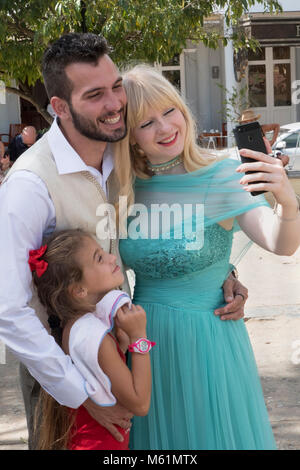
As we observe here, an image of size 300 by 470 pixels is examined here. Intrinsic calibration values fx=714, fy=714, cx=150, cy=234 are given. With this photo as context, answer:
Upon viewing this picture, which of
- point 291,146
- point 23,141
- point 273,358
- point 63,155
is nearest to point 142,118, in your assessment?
point 63,155

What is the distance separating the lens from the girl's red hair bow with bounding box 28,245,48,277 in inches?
86.7

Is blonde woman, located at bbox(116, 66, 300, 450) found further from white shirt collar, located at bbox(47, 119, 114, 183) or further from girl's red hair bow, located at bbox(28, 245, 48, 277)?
girl's red hair bow, located at bbox(28, 245, 48, 277)

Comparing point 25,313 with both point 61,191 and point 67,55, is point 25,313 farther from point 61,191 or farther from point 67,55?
point 67,55

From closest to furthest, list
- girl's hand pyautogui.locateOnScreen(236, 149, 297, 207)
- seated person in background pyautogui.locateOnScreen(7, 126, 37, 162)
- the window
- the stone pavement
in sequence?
girl's hand pyautogui.locateOnScreen(236, 149, 297, 207)
the stone pavement
seated person in background pyautogui.locateOnScreen(7, 126, 37, 162)
the window

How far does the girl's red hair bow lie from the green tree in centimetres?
409

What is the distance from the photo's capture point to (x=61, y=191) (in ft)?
7.77

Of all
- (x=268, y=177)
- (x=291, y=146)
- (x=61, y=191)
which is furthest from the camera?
(x=291, y=146)

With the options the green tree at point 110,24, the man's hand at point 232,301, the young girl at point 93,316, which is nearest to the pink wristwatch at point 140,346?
the young girl at point 93,316

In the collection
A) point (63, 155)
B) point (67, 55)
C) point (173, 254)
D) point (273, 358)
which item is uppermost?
point (67, 55)

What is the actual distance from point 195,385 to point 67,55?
127 centimetres

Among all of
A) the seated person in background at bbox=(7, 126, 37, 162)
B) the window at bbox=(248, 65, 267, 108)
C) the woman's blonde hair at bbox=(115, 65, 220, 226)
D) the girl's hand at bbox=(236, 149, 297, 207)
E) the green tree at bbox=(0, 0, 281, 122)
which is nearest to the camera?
the girl's hand at bbox=(236, 149, 297, 207)

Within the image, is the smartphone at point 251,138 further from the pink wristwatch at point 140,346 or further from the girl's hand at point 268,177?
the pink wristwatch at point 140,346

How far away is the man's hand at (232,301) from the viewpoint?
8.75ft

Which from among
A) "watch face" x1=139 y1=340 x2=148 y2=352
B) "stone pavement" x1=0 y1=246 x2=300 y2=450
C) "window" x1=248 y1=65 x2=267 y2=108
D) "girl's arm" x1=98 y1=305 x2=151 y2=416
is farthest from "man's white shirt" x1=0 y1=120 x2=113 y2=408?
"window" x1=248 y1=65 x2=267 y2=108
